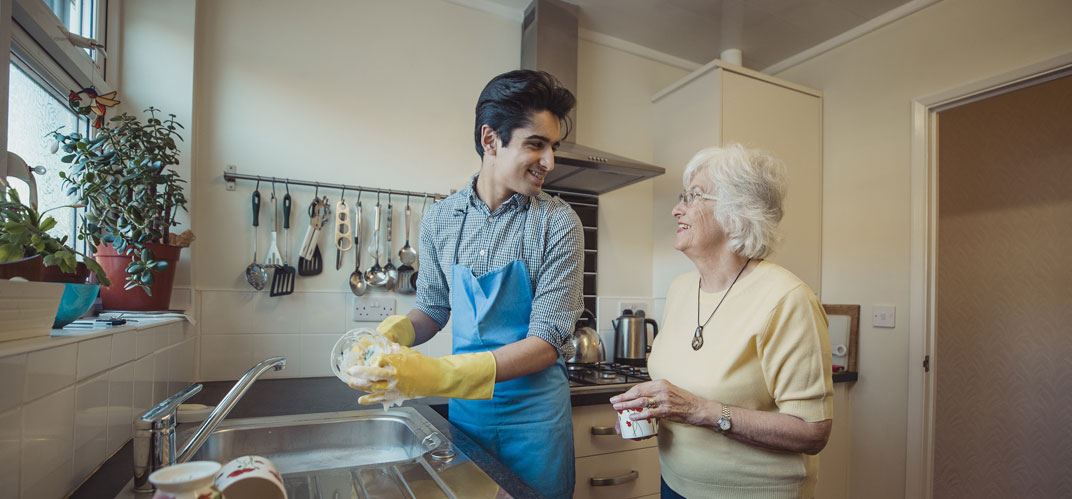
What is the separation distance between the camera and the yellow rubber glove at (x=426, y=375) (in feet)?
2.61

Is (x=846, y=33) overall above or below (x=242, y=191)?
above

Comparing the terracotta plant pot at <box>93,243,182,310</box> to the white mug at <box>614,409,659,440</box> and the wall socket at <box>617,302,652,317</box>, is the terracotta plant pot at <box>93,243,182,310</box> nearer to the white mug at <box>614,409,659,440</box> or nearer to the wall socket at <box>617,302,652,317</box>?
the white mug at <box>614,409,659,440</box>

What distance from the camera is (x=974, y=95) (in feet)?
6.51

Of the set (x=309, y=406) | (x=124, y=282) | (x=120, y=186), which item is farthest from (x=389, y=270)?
(x=120, y=186)

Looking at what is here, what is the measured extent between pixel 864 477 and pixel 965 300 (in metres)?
1.11

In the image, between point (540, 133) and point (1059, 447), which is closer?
point (540, 133)

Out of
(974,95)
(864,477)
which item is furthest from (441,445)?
(974,95)

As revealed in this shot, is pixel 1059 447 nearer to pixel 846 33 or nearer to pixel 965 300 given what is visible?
pixel 965 300

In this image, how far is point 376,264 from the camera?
1.96m

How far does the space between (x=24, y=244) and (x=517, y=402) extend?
85 cm

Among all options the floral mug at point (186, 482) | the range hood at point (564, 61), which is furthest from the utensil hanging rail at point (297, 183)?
the floral mug at point (186, 482)

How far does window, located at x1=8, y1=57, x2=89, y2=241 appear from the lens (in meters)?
1.05

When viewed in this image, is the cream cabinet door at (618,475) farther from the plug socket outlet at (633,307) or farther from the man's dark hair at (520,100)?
the man's dark hair at (520,100)

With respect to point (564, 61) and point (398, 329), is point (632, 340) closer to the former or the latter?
point (564, 61)
